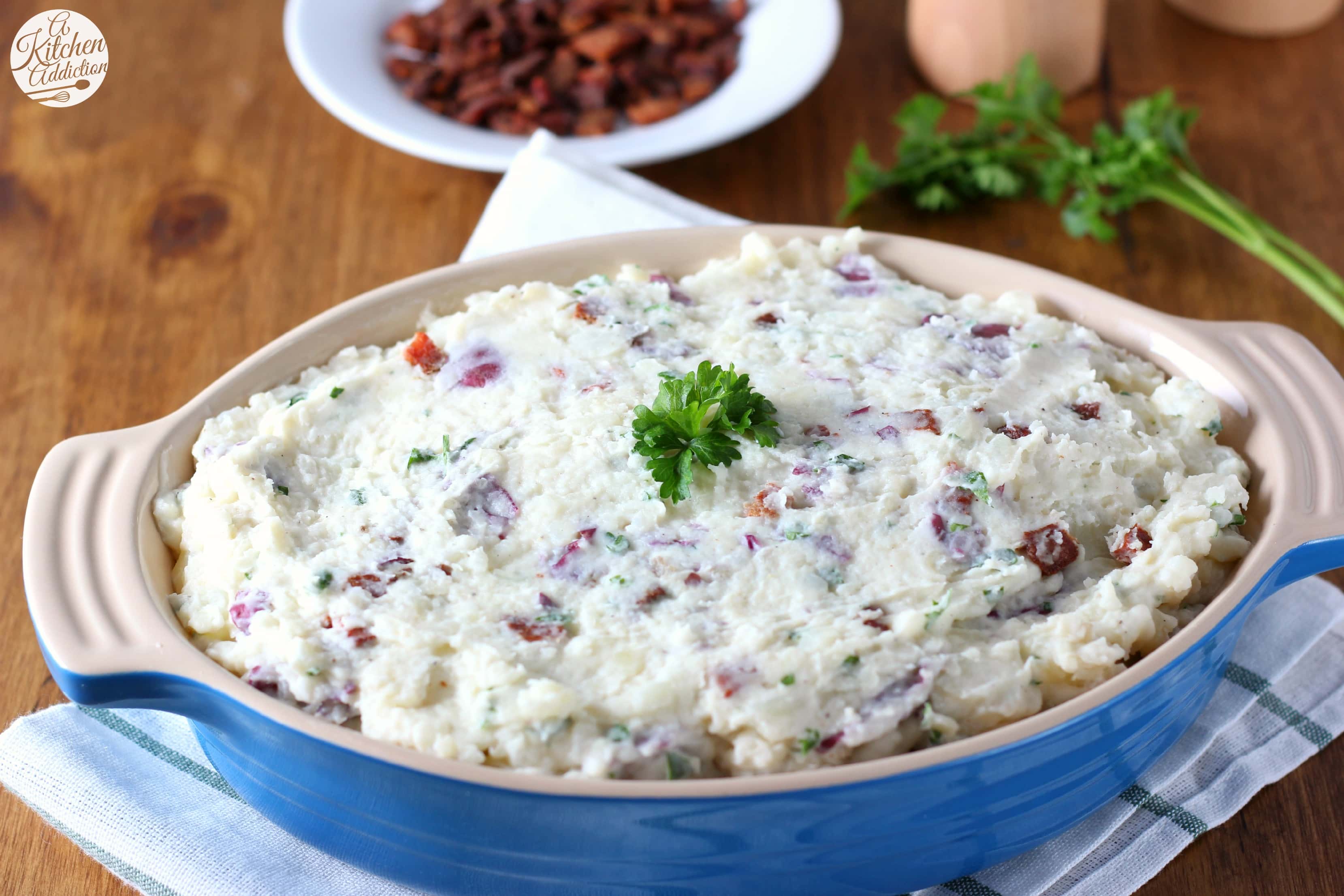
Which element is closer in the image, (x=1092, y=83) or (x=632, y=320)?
(x=632, y=320)

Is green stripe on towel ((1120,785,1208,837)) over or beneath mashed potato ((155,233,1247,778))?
beneath

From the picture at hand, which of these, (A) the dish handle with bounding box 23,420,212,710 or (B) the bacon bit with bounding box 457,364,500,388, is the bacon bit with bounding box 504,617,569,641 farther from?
(B) the bacon bit with bounding box 457,364,500,388

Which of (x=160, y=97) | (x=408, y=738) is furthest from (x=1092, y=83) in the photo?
(x=408, y=738)

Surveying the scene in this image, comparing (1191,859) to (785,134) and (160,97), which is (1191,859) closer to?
(785,134)

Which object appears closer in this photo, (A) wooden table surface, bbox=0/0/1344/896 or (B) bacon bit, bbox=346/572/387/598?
(B) bacon bit, bbox=346/572/387/598

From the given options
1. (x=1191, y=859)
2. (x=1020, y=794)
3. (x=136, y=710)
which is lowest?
(x=1191, y=859)

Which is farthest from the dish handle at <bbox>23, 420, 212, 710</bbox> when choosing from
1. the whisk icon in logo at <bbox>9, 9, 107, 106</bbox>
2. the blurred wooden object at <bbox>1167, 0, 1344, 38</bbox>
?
the blurred wooden object at <bbox>1167, 0, 1344, 38</bbox>

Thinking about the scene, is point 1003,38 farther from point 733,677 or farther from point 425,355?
point 733,677

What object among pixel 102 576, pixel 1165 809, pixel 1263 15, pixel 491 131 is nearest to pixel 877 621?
pixel 1165 809

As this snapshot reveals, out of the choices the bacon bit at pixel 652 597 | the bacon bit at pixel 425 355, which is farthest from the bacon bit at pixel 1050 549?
the bacon bit at pixel 425 355

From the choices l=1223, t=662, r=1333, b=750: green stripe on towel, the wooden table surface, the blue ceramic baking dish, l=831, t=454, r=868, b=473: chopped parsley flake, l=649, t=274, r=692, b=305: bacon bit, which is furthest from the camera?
the wooden table surface
